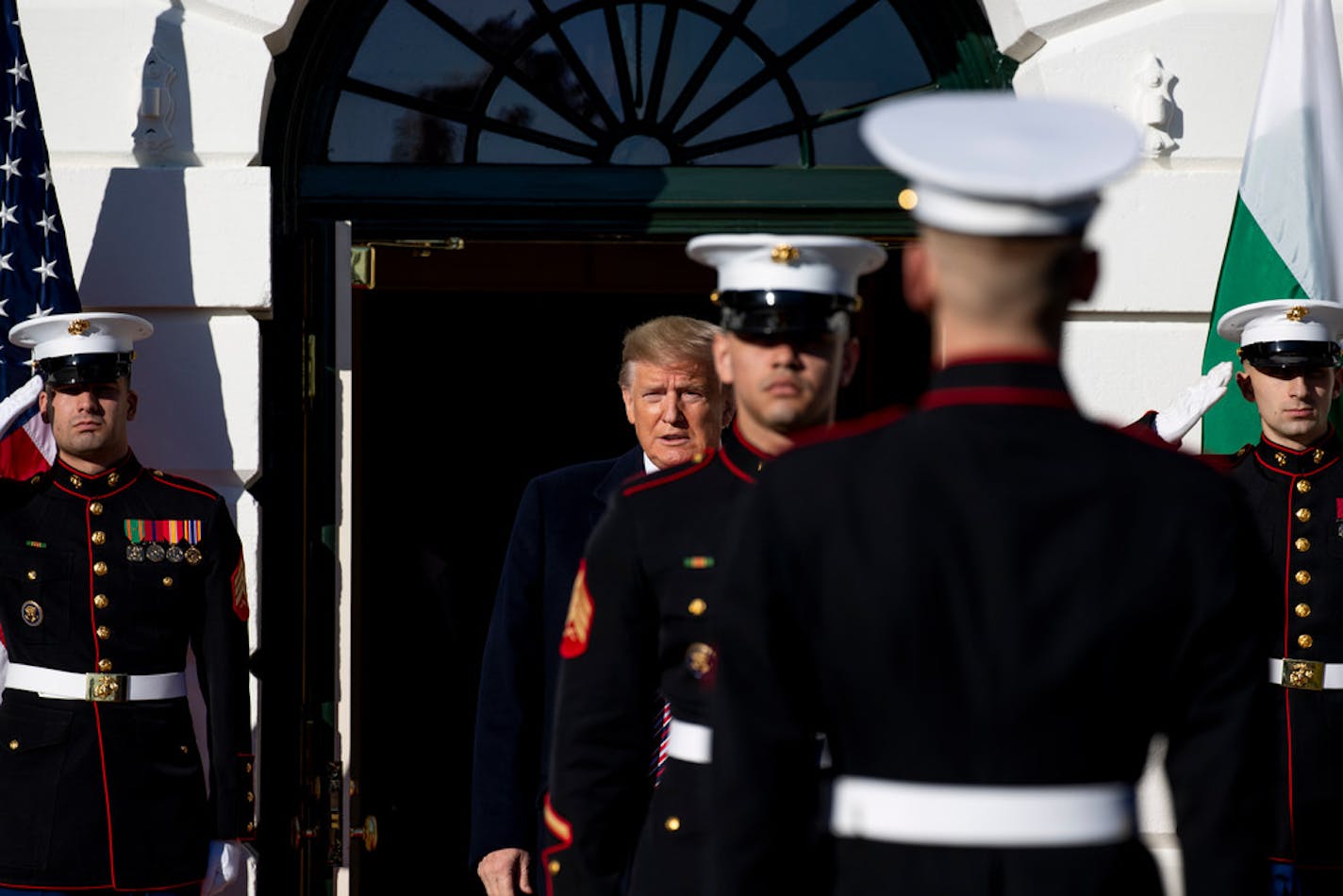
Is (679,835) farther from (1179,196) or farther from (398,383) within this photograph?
(398,383)

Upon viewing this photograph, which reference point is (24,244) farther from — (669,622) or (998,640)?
(998,640)

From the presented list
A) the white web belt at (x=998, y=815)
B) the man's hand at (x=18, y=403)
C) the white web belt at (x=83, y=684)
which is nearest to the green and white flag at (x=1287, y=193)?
the white web belt at (x=83, y=684)

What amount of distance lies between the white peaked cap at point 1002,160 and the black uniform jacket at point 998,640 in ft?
0.47

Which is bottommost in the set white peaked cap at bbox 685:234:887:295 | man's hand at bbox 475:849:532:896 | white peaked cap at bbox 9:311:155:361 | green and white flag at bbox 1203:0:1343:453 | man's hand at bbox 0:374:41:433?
man's hand at bbox 475:849:532:896

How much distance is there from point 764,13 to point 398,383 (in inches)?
114

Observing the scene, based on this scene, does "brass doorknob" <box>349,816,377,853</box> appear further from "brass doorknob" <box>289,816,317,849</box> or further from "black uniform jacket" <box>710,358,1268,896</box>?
"black uniform jacket" <box>710,358,1268,896</box>

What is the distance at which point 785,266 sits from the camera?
2.88 metres

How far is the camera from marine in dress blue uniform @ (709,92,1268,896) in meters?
1.80

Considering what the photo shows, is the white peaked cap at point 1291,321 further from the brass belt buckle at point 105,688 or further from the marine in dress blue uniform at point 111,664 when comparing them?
the brass belt buckle at point 105,688

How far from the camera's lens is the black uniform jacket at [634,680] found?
2727 millimetres

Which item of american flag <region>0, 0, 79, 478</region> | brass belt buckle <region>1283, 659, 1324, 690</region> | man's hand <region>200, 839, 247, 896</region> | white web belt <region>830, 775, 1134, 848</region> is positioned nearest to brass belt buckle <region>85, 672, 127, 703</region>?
man's hand <region>200, 839, 247, 896</region>

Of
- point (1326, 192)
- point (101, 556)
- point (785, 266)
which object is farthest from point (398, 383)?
point (785, 266)

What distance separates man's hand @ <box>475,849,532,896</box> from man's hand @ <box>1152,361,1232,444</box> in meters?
1.90

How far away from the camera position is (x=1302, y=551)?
4.44 m
